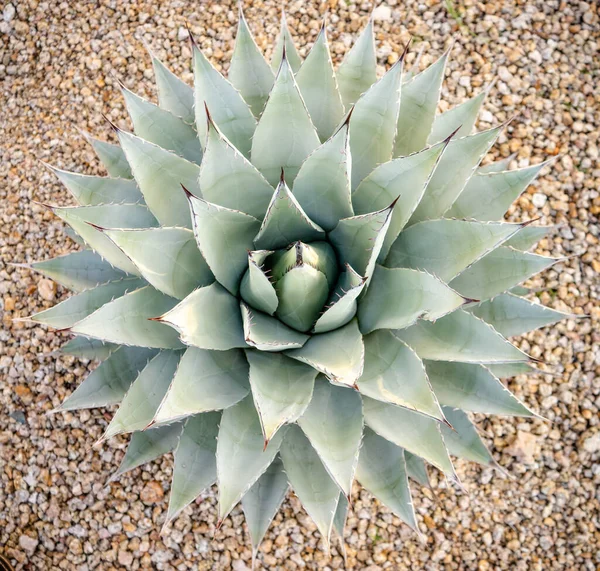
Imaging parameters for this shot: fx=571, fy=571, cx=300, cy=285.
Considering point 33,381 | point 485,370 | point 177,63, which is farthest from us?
point 177,63

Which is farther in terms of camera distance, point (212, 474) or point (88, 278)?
point (88, 278)

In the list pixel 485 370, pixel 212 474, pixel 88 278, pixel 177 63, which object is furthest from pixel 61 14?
pixel 485 370

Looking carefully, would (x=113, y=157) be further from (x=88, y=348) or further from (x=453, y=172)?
(x=453, y=172)

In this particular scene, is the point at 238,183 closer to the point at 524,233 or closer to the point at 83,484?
the point at 524,233

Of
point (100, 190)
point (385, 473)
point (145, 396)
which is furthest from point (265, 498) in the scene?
point (100, 190)

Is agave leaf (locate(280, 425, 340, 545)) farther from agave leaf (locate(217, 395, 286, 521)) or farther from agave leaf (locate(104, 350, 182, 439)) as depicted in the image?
agave leaf (locate(104, 350, 182, 439))

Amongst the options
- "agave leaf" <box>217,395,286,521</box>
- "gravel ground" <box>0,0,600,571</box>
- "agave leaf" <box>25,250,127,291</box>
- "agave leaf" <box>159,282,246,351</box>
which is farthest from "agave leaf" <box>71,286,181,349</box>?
"gravel ground" <box>0,0,600,571</box>

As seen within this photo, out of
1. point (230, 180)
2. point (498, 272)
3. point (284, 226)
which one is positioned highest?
point (230, 180)
